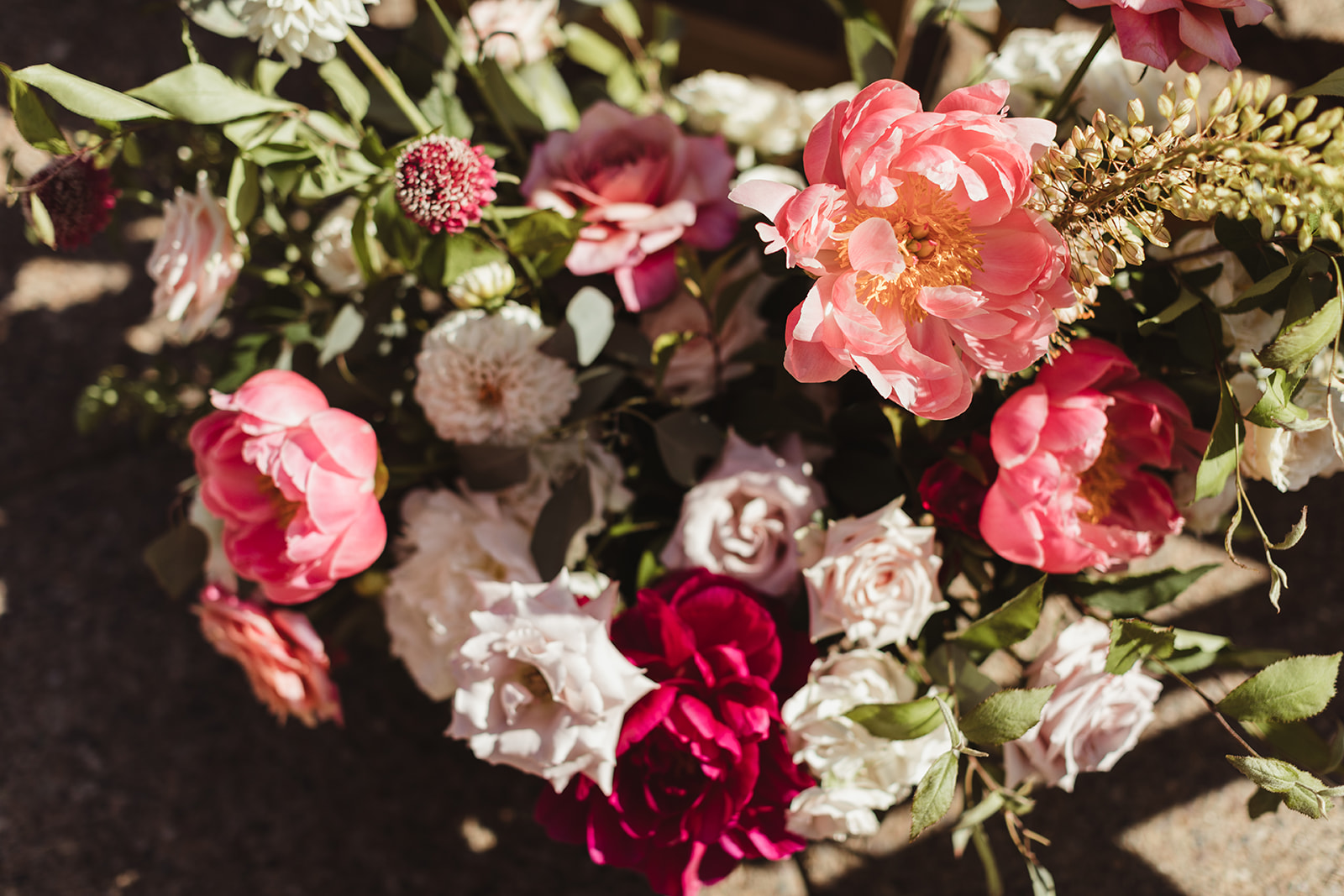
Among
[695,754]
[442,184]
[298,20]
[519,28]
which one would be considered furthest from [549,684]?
[519,28]

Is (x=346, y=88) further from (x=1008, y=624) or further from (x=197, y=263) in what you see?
(x=1008, y=624)

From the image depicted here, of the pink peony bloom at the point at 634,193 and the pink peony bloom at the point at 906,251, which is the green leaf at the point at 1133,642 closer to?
the pink peony bloom at the point at 906,251

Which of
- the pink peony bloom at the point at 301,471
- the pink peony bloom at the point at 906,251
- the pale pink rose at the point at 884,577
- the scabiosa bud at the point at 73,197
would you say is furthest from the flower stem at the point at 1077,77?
the scabiosa bud at the point at 73,197

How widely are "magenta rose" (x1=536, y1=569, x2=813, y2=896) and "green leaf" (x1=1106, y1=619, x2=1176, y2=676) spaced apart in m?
0.19

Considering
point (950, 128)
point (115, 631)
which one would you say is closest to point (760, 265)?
point (950, 128)

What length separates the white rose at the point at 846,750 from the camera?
20.0 inches

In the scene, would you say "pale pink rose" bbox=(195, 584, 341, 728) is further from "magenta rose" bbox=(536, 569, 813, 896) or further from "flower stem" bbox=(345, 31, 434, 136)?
"flower stem" bbox=(345, 31, 434, 136)

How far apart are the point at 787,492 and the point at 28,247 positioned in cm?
90

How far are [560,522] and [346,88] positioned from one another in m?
0.34

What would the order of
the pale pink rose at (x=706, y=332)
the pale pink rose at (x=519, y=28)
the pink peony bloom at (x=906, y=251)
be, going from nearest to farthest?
the pink peony bloom at (x=906, y=251)
the pale pink rose at (x=706, y=332)
the pale pink rose at (x=519, y=28)

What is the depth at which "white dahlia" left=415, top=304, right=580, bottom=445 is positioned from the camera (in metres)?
0.52

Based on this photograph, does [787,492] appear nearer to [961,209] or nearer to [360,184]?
[961,209]

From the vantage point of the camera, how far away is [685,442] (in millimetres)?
552

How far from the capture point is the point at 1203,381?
19.4 inches
